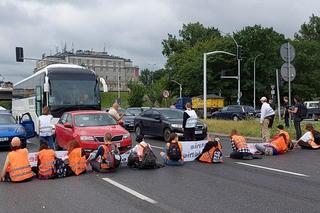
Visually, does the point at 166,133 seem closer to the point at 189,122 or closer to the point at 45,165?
the point at 189,122

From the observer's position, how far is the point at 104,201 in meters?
8.19

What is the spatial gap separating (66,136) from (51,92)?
289 inches

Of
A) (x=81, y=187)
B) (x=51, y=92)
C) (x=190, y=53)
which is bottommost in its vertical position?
(x=81, y=187)

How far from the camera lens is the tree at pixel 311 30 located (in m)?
101

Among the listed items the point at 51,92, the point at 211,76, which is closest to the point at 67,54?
the point at 211,76

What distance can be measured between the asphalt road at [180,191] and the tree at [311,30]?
3749 inches

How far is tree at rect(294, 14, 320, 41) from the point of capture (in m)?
101

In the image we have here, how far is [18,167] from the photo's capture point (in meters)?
10.5

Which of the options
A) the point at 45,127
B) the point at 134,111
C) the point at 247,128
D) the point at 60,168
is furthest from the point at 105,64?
the point at 60,168

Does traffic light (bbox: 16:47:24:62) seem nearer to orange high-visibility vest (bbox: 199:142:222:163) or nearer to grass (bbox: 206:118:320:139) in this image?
grass (bbox: 206:118:320:139)

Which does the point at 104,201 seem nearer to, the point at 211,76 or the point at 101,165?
the point at 101,165

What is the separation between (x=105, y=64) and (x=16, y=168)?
139927 millimetres

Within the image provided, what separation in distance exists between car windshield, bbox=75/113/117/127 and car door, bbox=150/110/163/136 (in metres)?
5.67

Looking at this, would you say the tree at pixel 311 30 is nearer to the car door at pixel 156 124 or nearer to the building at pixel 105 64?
the building at pixel 105 64
